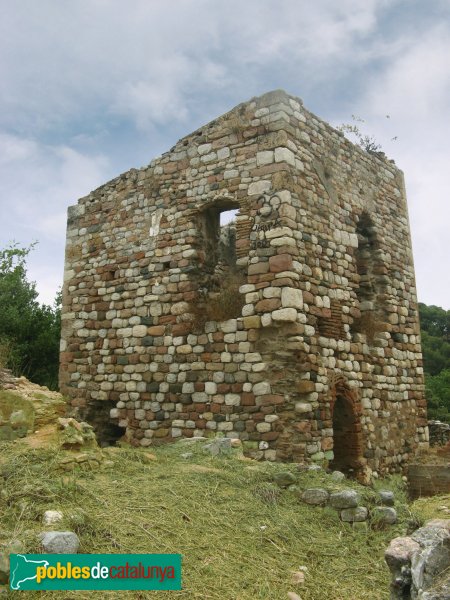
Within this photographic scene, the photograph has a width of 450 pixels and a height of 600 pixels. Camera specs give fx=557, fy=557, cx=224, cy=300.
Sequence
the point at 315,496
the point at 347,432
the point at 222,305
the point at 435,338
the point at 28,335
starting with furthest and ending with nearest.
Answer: the point at 435,338 → the point at 28,335 → the point at 347,432 → the point at 222,305 → the point at 315,496

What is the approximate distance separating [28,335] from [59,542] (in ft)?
41.6

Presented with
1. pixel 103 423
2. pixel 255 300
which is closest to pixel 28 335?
pixel 103 423

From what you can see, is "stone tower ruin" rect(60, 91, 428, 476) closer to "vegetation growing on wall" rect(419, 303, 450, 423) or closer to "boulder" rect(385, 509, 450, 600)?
"boulder" rect(385, 509, 450, 600)

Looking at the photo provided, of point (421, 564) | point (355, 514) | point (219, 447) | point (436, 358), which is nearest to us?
point (421, 564)

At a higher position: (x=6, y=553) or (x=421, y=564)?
(x=421, y=564)

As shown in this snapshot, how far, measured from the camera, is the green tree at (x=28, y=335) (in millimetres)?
14492

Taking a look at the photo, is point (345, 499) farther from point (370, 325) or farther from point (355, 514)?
point (370, 325)

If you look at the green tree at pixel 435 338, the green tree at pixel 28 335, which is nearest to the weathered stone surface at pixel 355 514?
the green tree at pixel 28 335

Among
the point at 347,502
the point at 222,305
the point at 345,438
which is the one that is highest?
the point at 222,305

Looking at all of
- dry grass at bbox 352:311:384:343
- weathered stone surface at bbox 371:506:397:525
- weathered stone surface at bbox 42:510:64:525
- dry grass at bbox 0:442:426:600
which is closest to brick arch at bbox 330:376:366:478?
dry grass at bbox 352:311:384:343

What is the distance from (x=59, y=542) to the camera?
374cm

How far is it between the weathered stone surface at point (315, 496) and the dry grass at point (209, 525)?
0.09m

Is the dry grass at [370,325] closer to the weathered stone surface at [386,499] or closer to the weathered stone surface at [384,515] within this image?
the weathered stone surface at [386,499]

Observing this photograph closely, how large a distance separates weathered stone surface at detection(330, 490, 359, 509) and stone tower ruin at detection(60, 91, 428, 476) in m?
1.85
